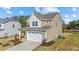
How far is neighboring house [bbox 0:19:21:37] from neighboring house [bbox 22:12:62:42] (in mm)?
69

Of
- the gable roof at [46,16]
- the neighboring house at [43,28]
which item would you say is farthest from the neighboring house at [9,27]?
the gable roof at [46,16]

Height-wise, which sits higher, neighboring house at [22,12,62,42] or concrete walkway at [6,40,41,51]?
neighboring house at [22,12,62,42]

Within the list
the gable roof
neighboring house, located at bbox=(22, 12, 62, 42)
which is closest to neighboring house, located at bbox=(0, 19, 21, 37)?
neighboring house, located at bbox=(22, 12, 62, 42)

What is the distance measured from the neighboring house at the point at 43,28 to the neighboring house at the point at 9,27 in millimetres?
69

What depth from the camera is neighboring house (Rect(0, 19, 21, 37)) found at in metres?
1.93

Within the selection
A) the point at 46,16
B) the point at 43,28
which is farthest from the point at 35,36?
the point at 46,16

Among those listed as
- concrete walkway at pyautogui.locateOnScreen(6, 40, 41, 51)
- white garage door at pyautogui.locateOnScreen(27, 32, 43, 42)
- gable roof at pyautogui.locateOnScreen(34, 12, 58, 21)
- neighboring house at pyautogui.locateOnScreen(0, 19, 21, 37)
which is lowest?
concrete walkway at pyautogui.locateOnScreen(6, 40, 41, 51)

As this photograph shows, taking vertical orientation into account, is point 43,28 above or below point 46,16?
below

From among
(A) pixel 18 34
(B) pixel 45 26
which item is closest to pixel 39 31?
(B) pixel 45 26

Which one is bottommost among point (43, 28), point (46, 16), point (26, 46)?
point (26, 46)

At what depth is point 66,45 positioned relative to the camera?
76.9 inches

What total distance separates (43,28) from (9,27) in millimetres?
313

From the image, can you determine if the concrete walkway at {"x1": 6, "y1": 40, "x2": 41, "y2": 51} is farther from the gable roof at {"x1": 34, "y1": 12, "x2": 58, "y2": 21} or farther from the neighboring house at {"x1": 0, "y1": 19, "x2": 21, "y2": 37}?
the gable roof at {"x1": 34, "y1": 12, "x2": 58, "y2": 21}

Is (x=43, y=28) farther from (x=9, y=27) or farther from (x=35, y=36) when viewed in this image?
(x=9, y=27)
